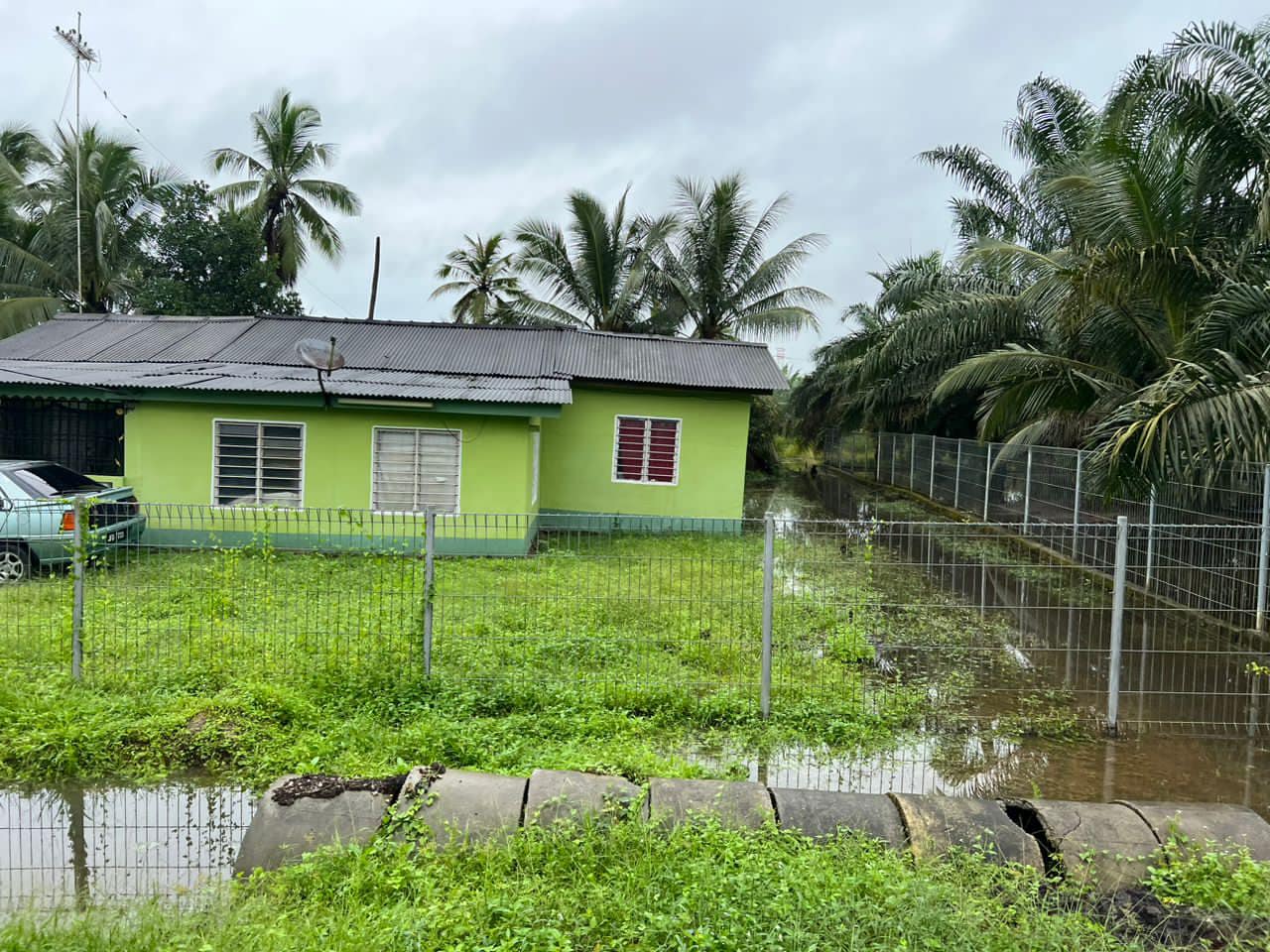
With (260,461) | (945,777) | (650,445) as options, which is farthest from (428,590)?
(650,445)

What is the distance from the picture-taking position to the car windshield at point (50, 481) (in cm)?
1029

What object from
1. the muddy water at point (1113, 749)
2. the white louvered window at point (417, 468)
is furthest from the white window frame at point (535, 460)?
the muddy water at point (1113, 749)

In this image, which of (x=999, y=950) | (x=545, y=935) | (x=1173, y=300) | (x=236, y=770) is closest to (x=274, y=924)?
(x=545, y=935)

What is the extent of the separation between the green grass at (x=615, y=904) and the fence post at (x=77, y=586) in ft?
10.2

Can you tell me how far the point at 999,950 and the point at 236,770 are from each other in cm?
432

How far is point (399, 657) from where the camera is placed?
6.65 metres

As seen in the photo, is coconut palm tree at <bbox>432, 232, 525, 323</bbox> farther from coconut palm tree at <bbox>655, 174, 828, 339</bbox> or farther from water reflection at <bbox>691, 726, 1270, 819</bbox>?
water reflection at <bbox>691, 726, 1270, 819</bbox>

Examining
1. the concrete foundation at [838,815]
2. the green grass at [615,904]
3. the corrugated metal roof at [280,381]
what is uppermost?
the corrugated metal roof at [280,381]

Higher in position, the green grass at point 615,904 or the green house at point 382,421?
the green house at point 382,421

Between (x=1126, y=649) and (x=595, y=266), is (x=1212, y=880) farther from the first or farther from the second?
(x=595, y=266)

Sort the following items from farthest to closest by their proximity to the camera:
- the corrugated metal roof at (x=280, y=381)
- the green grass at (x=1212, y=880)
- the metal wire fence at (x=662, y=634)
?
the corrugated metal roof at (x=280, y=381)
the metal wire fence at (x=662, y=634)
the green grass at (x=1212, y=880)

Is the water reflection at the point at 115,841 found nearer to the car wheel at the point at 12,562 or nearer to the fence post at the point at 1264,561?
the car wheel at the point at 12,562

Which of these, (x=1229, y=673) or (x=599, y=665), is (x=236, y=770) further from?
(x=1229, y=673)

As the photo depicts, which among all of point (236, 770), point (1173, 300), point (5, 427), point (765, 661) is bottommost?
point (236, 770)
